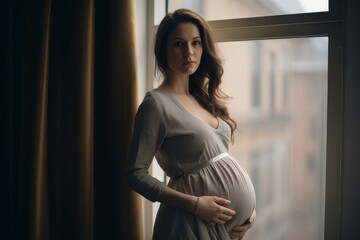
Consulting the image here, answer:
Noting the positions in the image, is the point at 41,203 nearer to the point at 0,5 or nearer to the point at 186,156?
the point at 186,156

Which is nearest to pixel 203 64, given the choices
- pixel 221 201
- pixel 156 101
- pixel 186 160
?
pixel 156 101

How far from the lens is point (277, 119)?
1688 millimetres

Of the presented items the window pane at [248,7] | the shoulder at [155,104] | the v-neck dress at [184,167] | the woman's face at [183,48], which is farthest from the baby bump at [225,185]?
the window pane at [248,7]

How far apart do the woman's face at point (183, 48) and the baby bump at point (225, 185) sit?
Result: 1.14 feet

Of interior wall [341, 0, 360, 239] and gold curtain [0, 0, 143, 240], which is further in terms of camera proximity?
gold curtain [0, 0, 143, 240]

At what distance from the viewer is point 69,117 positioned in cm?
168

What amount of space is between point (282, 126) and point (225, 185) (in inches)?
20.8

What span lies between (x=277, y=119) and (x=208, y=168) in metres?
0.53

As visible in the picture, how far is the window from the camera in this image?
1.54 metres

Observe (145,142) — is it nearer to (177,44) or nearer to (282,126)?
(177,44)

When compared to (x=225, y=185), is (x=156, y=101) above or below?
above

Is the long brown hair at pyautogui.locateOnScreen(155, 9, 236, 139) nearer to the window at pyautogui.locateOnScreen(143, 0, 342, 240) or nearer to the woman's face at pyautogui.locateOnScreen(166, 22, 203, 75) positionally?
the woman's face at pyautogui.locateOnScreen(166, 22, 203, 75)

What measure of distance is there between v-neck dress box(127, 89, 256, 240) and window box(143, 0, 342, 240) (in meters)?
0.42

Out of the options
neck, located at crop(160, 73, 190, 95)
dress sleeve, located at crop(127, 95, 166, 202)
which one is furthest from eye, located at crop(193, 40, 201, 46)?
dress sleeve, located at crop(127, 95, 166, 202)
